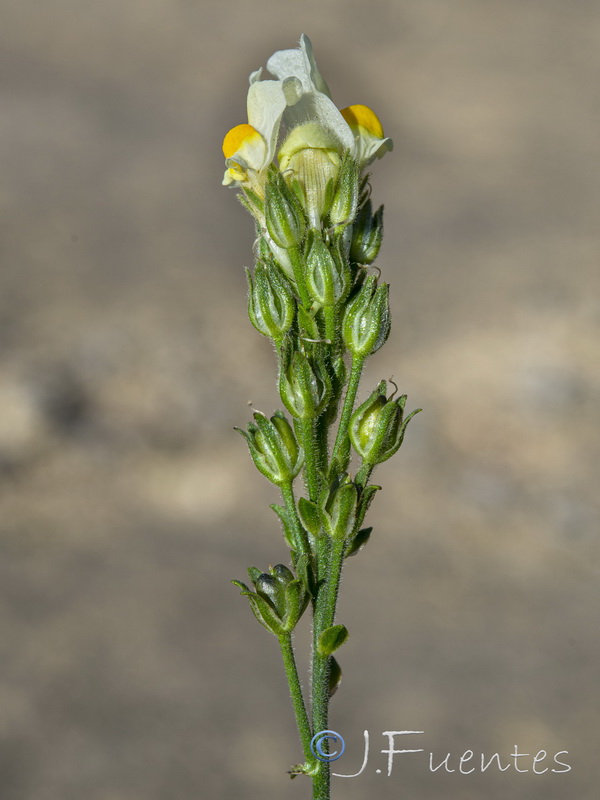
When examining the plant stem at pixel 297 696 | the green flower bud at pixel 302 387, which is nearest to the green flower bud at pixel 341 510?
the green flower bud at pixel 302 387

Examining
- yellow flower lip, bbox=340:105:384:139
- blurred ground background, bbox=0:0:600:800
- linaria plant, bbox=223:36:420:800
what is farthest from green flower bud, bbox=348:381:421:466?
blurred ground background, bbox=0:0:600:800

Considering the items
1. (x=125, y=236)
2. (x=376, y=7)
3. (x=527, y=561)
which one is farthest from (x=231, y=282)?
(x=376, y=7)

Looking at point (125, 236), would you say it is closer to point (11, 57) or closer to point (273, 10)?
point (11, 57)

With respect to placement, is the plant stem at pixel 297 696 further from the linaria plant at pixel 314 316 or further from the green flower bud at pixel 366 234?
the green flower bud at pixel 366 234

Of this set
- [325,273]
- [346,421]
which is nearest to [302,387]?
[346,421]

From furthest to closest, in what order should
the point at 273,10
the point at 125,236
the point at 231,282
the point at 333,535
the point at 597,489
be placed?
the point at 273,10 < the point at 125,236 < the point at 231,282 < the point at 597,489 < the point at 333,535

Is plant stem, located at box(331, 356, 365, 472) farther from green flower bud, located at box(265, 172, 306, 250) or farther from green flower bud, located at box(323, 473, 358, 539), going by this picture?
green flower bud, located at box(265, 172, 306, 250)

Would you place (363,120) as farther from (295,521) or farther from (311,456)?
(295,521)
